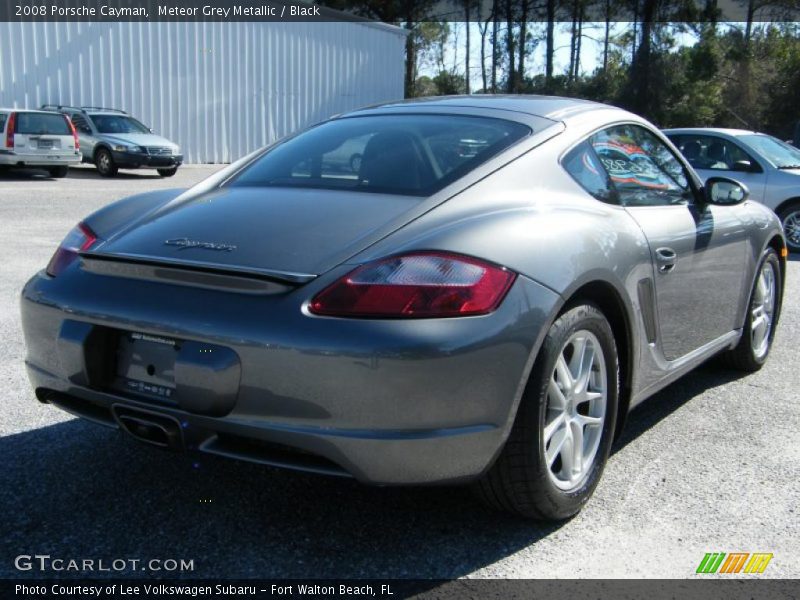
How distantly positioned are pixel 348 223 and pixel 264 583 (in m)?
1.12

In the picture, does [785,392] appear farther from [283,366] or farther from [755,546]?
[283,366]

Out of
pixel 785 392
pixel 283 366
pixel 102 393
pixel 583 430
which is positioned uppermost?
pixel 283 366

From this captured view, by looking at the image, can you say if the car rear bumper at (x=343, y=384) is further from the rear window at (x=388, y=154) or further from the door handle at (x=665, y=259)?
the door handle at (x=665, y=259)

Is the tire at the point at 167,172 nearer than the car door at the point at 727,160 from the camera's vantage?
No

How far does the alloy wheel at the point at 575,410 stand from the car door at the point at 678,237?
53cm

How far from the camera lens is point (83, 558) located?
2586 millimetres

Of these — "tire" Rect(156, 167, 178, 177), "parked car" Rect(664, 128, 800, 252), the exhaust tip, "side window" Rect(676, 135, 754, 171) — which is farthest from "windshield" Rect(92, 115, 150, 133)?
the exhaust tip

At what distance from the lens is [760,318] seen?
484 centimetres

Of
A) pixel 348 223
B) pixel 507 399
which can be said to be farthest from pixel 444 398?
pixel 348 223

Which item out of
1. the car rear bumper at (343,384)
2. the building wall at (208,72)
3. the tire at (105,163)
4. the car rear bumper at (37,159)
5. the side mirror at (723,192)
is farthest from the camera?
Result: the building wall at (208,72)

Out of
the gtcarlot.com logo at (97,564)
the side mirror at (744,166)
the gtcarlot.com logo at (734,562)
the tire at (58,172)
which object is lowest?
the tire at (58,172)

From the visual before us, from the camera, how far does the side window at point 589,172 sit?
3189mm

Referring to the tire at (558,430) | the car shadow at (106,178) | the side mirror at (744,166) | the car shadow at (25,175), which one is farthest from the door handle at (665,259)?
the car shadow at (106,178)

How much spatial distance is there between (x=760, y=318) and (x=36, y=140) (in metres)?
17.1
